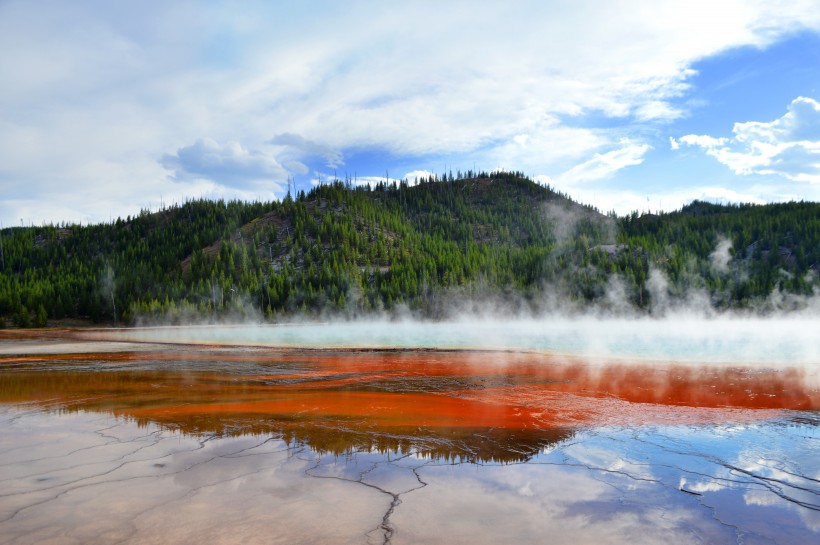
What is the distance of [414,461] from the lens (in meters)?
9.45

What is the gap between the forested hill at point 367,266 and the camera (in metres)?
97.1

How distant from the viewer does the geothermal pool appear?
669 cm

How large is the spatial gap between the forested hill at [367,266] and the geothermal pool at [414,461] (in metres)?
79.9

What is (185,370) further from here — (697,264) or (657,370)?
(697,264)

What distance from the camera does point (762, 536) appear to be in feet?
21.1

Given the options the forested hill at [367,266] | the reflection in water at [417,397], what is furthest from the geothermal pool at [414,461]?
the forested hill at [367,266]

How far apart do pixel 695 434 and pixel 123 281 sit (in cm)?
11864

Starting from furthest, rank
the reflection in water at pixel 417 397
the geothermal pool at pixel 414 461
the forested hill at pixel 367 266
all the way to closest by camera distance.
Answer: the forested hill at pixel 367 266, the reflection in water at pixel 417 397, the geothermal pool at pixel 414 461

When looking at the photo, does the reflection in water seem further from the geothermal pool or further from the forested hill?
the forested hill

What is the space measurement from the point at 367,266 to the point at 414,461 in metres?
109

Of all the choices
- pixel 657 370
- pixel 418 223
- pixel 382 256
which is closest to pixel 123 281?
pixel 382 256

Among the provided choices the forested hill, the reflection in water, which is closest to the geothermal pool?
the reflection in water

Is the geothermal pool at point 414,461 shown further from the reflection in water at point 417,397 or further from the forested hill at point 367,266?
the forested hill at point 367,266

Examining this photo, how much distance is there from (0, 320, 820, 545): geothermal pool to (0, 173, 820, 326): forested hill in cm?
7990
